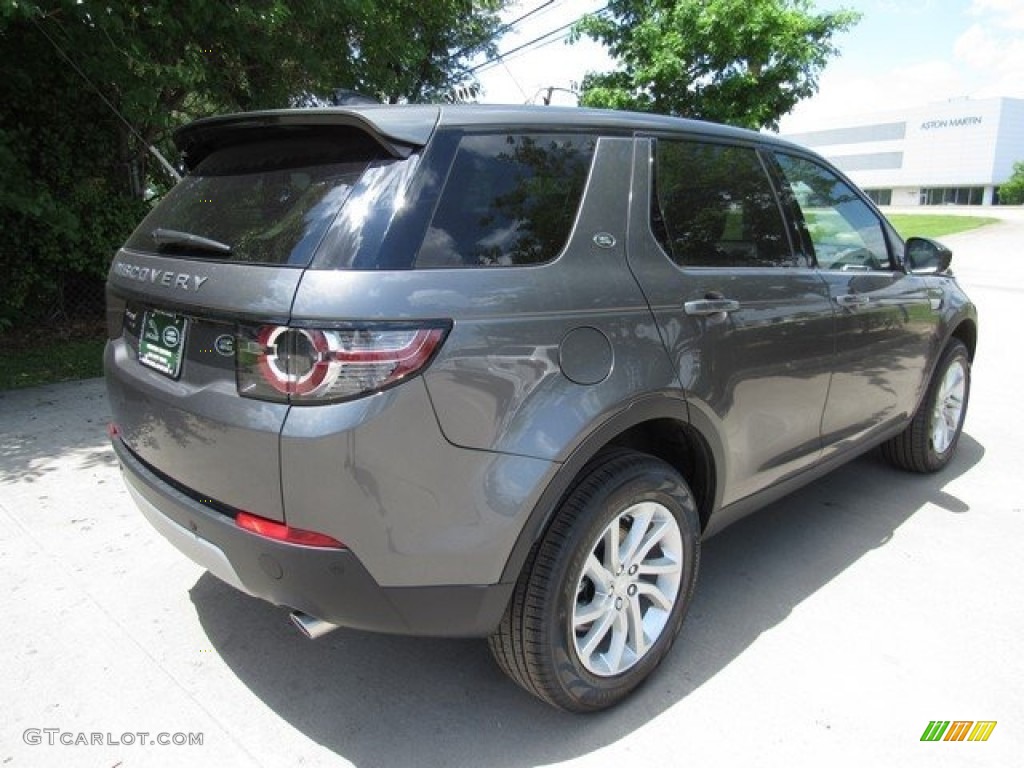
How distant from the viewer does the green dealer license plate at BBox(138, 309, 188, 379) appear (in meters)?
2.12

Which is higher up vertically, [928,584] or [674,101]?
[674,101]

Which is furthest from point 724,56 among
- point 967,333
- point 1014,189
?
point 1014,189

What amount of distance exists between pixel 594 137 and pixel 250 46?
587 centimetres

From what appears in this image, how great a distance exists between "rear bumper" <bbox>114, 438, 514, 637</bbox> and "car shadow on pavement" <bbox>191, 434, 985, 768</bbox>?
0.46 m

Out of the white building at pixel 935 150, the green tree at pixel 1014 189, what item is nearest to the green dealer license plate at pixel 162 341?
the white building at pixel 935 150

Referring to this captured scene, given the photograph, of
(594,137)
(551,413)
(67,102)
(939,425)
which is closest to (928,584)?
(939,425)

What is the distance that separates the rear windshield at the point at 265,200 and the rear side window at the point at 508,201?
9.9 inches

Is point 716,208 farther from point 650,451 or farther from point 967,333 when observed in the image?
point 967,333

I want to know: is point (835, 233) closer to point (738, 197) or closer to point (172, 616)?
A: point (738, 197)

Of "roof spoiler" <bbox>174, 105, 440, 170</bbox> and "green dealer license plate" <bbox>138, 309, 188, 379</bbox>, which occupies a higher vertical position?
"roof spoiler" <bbox>174, 105, 440, 170</bbox>

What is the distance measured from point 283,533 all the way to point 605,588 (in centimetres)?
98

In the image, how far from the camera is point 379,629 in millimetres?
1958

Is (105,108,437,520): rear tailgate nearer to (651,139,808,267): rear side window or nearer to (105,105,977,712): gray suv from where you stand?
(105,105,977,712): gray suv

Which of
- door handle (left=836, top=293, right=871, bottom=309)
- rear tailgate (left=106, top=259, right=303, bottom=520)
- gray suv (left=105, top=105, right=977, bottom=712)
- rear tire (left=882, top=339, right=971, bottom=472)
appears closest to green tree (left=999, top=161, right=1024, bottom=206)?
rear tire (left=882, top=339, right=971, bottom=472)
